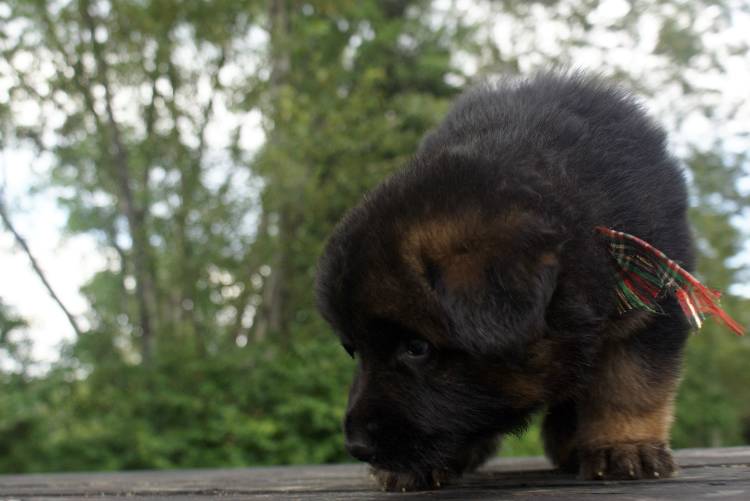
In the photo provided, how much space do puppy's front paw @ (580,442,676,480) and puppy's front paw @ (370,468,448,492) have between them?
0.58 m

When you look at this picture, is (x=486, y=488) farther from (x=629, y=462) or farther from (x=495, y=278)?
(x=495, y=278)

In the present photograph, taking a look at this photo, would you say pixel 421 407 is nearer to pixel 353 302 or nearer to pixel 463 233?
pixel 353 302

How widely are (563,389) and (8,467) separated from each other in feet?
34.8

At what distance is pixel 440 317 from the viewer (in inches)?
99.9

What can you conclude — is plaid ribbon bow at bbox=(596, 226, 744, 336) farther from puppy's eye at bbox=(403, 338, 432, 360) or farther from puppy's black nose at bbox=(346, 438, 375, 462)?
puppy's black nose at bbox=(346, 438, 375, 462)

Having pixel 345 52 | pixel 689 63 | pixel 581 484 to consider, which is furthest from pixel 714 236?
pixel 581 484

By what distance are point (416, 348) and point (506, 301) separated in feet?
1.33

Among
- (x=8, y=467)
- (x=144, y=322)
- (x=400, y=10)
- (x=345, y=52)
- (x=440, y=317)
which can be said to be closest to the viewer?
(x=440, y=317)

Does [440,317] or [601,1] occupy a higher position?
[601,1]

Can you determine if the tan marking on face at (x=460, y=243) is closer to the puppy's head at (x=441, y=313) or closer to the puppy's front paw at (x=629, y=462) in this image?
the puppy's head at (x=441, y=313)

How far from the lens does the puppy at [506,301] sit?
251 centimetres

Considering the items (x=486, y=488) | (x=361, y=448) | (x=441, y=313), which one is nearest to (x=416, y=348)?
(x=441, y=313)

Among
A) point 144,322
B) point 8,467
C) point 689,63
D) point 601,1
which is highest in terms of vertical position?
point 601,1

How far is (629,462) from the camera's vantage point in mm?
3102
